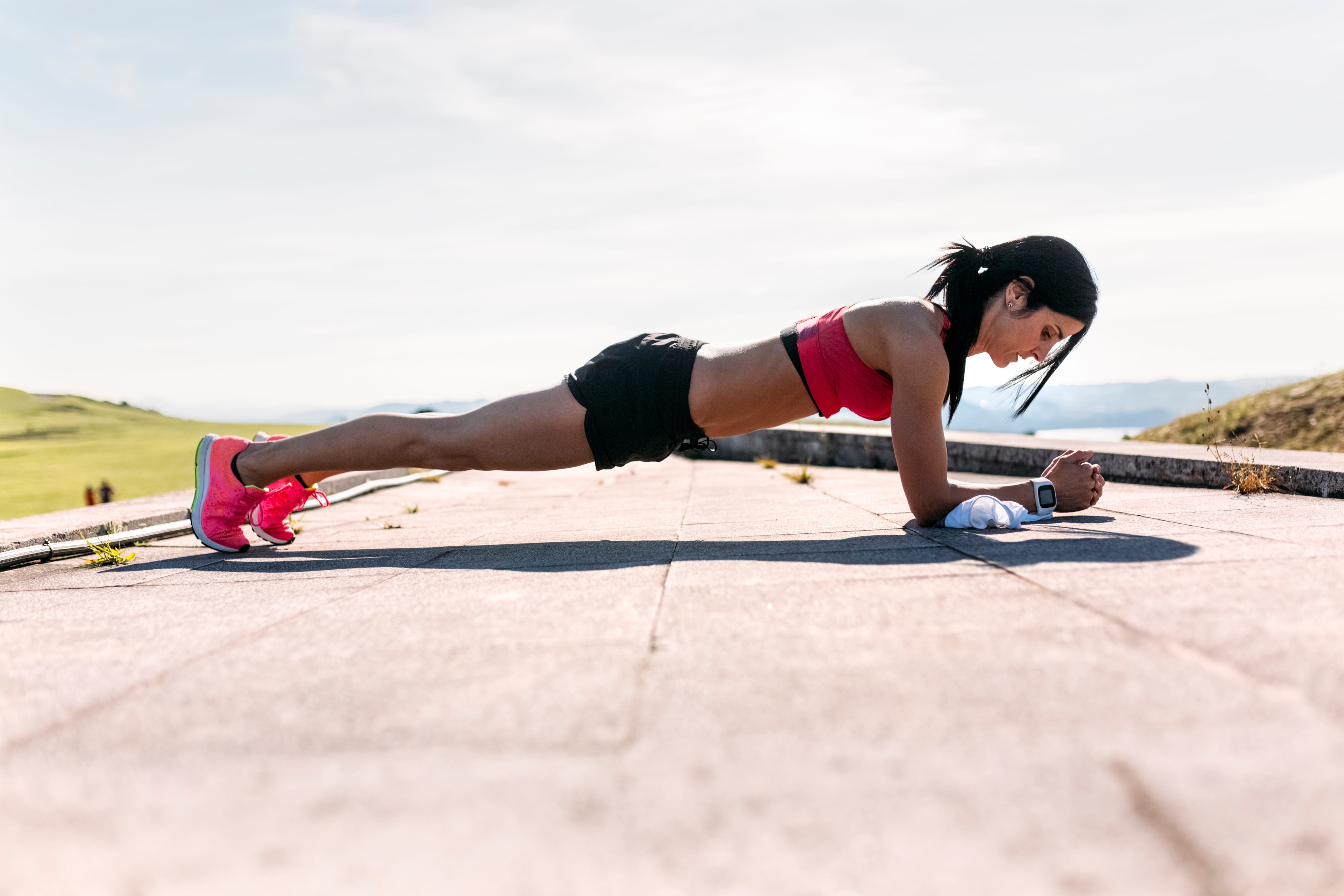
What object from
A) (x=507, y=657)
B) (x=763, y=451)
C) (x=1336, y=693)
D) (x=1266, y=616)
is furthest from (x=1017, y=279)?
(x=763, y=451)

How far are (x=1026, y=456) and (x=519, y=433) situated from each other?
3.91 metres

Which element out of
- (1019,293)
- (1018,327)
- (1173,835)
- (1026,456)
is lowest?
(1173,835)

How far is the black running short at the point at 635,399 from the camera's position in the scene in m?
3.07

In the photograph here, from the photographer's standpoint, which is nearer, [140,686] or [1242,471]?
[140,686]

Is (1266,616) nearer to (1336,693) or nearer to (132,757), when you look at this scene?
(1336,693)

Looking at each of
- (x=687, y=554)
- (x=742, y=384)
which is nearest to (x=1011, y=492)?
(x=742, y=384)

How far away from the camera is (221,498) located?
3.23 meters

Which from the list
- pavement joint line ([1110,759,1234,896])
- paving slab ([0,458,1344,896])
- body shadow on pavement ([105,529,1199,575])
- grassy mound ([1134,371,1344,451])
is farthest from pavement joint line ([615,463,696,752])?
grassy mound ([1134,371,1344,451])

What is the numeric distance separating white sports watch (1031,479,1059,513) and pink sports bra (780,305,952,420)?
57cm

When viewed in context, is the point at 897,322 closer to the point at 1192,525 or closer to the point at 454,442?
the point at 1192,525

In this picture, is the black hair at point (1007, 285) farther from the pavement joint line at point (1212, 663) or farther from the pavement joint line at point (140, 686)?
the pavement joint line at point (140, 686)

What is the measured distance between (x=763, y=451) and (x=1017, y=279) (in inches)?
255

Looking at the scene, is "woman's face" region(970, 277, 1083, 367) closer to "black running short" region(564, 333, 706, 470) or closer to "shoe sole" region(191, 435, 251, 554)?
"black running short" region(564, 333, 706, 470)

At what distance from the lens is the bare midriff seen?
10.1ft
